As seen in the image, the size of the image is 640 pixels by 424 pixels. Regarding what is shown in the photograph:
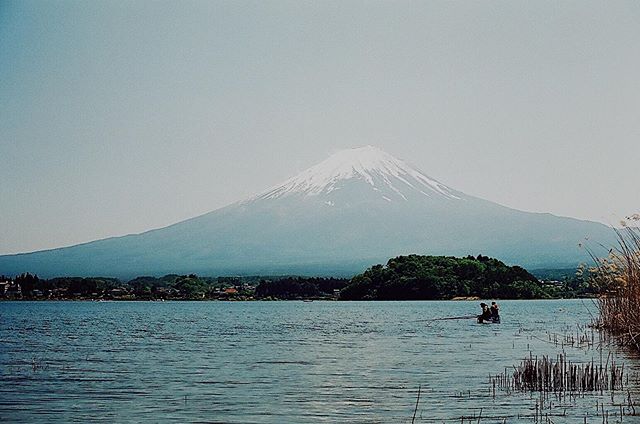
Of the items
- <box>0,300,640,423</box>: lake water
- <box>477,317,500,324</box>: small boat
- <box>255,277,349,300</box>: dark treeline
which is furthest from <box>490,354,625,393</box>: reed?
<box>255,277,349,300</box>: dark treeline

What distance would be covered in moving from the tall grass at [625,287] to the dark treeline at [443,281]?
43335 mm

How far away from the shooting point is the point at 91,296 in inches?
3162

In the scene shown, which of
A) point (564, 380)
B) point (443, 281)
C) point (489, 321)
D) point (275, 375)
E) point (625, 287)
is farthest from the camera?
point (443, 281)

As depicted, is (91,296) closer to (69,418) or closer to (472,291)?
(472,291)

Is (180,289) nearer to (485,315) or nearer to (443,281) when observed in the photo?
(443,281)

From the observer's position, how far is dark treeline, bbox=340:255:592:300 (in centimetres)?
6225

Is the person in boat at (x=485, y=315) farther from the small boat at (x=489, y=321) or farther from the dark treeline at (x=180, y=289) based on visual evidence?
the dark treeline at (x=180, y=289)

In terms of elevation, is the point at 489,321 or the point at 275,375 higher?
the point at 489,321

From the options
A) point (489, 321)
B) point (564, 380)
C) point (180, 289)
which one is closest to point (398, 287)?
point (180, 289)

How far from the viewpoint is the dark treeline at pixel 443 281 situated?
62.2m

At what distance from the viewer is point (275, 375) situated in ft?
54.5

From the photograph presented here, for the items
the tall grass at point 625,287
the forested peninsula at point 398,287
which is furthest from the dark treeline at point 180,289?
the tall grass at point 625,287

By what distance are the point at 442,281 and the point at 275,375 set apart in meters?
46.5

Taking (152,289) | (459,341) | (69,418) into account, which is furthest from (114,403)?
(152,289)
